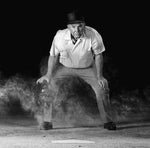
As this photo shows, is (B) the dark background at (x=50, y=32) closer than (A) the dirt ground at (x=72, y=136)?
No

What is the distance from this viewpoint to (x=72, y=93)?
14492mm

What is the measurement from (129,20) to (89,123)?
3680 mm

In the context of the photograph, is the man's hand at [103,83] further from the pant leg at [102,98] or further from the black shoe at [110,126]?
the black shoe at [110,126]

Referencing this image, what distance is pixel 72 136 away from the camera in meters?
10.1

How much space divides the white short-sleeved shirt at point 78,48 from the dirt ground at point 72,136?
1.11m

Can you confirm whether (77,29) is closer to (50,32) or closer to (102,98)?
(102,98)

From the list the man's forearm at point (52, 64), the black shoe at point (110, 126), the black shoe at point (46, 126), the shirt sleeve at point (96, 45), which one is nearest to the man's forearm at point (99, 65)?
the shirt sleeve at point (96, 45)

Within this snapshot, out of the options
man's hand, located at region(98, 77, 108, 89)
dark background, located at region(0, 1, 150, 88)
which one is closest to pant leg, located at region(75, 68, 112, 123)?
man's hand, located at region(98, 77, 108, 89)

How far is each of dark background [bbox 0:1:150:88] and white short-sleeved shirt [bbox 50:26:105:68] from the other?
345 centimetres

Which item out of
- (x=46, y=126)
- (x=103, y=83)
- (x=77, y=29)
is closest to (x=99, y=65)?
(x=103, y=83)

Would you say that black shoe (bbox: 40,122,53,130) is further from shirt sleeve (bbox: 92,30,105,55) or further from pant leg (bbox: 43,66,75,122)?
→ shirt sleeve (bbox: 92,30,105,55)

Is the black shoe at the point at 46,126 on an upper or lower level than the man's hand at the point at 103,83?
lower

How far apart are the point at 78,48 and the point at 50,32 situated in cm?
375

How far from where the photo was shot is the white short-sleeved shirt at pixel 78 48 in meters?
11.1
